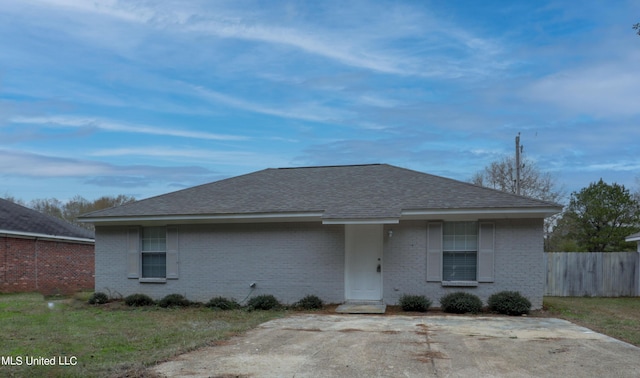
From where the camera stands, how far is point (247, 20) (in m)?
12.8

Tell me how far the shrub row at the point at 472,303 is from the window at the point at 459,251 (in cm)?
59

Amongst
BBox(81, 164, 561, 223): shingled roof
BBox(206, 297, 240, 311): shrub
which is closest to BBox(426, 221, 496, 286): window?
BBox(81, 164, 561, 223): shingled roof

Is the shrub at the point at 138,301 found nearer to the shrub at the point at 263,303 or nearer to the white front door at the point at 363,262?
the shrub at the point at 263,303

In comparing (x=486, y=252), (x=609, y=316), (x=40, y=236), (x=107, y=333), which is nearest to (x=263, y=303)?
(x=107, y=333)

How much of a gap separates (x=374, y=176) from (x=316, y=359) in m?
10.2

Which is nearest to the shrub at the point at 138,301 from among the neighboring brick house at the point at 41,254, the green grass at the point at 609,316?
the neighboring brick house at the point at 41,254

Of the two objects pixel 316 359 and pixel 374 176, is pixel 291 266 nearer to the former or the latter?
pixel 374 176

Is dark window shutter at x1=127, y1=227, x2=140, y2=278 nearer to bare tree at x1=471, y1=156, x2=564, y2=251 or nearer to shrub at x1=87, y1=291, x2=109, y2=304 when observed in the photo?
shrub at x1=87, y1=291, x2=109, y2=304

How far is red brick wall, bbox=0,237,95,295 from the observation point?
20859 millimetres

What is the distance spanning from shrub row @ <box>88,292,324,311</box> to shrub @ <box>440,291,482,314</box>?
10.3 feet

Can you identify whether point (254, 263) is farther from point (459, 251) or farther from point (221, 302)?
point (459, 251)

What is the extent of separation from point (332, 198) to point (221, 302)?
4084 millimetres

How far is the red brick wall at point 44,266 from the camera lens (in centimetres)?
2086

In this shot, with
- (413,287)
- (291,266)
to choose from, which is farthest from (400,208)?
(291,266)
